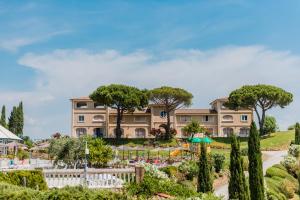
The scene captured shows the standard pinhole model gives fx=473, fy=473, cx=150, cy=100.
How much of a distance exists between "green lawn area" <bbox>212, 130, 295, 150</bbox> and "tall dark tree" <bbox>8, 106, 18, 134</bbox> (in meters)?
41.7

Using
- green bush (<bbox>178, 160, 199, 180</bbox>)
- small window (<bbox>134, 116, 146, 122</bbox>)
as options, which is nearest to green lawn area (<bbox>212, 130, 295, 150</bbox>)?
small window (<bbox>134, 116, 146, 122</bbox>)

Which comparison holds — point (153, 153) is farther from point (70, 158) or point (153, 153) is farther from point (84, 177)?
point (84, 177)

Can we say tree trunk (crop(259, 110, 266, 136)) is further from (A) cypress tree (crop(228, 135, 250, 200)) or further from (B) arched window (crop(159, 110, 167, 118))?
(A) cypress tree (crop(228, 135, 250, 200))

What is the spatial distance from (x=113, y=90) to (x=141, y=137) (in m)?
12.4

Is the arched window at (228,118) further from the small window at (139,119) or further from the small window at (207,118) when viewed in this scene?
the small window at (139,119)

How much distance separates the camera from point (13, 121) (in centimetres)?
9588

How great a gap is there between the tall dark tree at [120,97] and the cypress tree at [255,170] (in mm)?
48223

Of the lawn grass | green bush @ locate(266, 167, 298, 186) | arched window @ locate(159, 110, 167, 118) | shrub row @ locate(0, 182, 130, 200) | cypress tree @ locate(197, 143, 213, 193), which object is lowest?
green bush @ locate(266, 167, 298, 186)

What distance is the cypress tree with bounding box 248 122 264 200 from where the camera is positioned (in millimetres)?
27594

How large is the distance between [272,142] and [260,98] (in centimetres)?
977

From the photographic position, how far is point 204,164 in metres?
27.7

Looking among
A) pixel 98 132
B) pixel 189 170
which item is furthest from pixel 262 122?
pixel 189 170

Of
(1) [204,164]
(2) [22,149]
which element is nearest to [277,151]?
(2) [22,149]

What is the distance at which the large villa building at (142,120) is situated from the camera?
86.1 m
